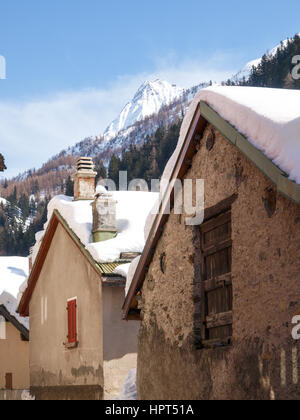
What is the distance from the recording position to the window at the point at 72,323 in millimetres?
15469

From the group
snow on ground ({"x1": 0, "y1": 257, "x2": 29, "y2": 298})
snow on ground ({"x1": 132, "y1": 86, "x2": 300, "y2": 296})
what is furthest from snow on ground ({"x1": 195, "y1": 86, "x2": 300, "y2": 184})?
snow on ground ({"x1": 0, "y1": 257, "x2": 29, "y2": 298})

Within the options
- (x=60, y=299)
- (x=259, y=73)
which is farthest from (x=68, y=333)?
(x=259, y=73)

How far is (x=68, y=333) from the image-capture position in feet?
51.9

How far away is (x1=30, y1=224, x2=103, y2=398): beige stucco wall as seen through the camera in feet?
47.6

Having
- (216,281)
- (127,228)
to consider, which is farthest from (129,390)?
(127,228)

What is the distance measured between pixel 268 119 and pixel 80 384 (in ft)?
31.2

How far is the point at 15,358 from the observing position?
71.2 feet

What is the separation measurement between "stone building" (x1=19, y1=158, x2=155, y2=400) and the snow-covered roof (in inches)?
0.8

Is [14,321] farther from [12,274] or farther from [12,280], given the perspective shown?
[12,274]

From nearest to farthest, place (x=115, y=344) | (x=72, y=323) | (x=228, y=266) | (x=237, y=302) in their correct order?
(x=237, y=302) → (x=228, y=266) → (x=115, y=344) → (x=72, y=323)

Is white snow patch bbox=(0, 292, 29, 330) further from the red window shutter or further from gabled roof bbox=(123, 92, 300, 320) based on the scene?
gabled roof bbox=(123, 92, 300, 320)

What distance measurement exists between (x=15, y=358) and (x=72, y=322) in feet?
22.1

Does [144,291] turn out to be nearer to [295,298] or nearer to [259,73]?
[295,298]
